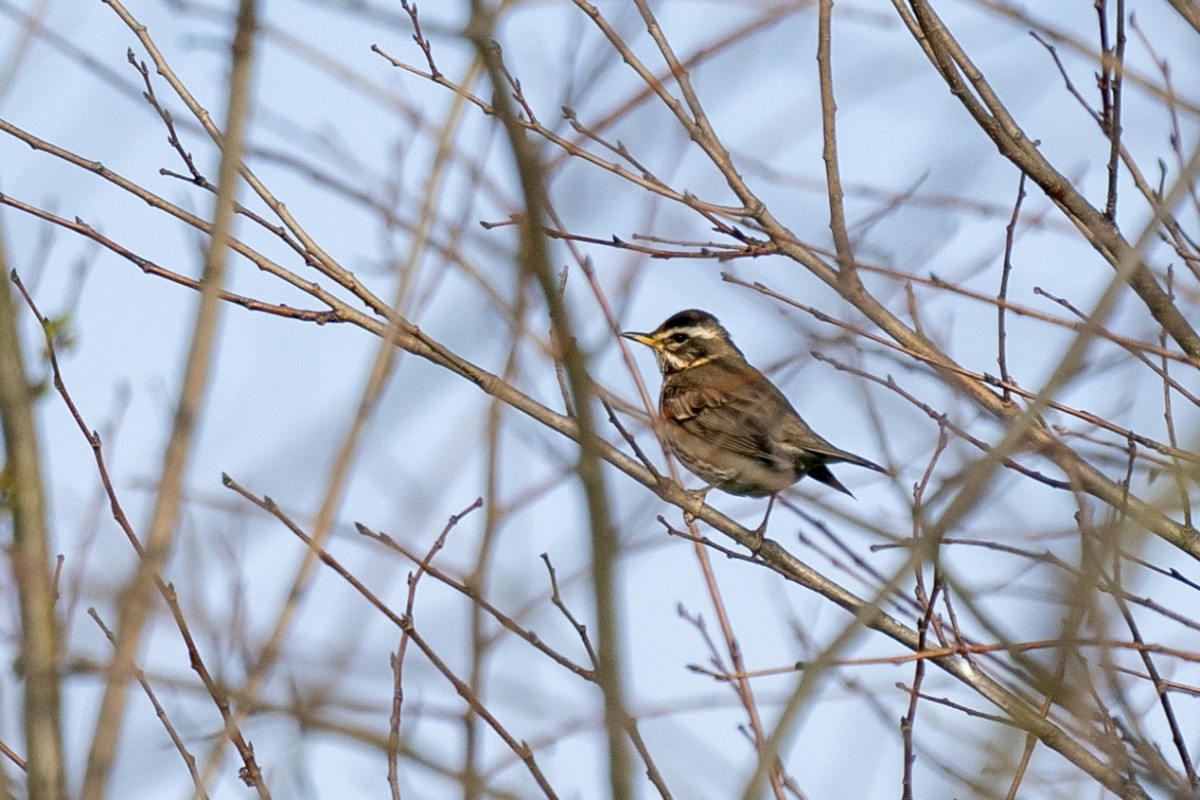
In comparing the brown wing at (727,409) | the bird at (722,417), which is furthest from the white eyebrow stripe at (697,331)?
the brown wing at (727,409)

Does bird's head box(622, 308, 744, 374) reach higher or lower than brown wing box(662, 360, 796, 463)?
higher

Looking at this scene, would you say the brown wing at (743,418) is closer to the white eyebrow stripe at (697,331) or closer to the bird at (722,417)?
the bird at (722,417)

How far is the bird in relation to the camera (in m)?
9.36

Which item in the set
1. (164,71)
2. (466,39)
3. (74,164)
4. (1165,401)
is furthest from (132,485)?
(1165,401)

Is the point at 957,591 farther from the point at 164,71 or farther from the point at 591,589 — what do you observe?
the point at 164,71

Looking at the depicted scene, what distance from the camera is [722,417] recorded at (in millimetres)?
10398

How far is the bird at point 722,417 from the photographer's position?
936 centimetres

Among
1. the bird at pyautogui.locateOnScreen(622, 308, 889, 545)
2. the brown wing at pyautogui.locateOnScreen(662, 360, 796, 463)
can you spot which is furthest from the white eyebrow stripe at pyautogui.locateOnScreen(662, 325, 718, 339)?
the brown wing at pyautogui.locateOnScreen(662, 360, 796, 463)

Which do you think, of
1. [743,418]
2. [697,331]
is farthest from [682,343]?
[743,418]

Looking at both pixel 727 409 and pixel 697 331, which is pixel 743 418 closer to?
pixel 727 409

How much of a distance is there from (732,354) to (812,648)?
7.07m

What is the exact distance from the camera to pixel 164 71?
17.2 feet

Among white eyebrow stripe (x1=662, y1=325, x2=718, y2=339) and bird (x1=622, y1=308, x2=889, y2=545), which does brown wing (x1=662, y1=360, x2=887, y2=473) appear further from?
white eyebrow stripe (x1=662, y1=325, x2=718, y2=339)

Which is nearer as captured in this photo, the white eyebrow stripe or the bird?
the bird
